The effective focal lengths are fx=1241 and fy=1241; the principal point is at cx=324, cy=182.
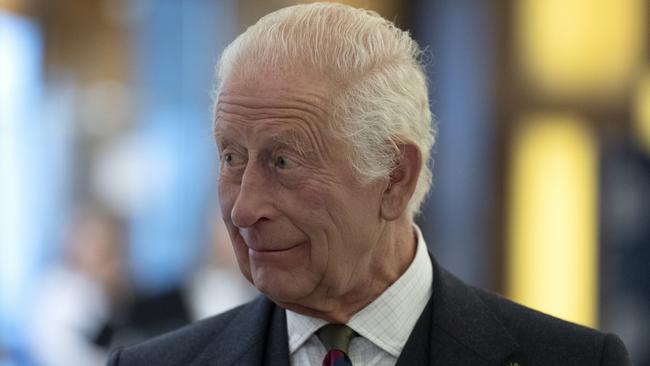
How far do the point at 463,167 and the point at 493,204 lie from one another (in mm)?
330

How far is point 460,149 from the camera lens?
8664 millimetres

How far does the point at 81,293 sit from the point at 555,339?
5825 millimetres

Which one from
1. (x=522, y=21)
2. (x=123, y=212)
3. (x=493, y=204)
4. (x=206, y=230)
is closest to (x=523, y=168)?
(x=493, y=204)

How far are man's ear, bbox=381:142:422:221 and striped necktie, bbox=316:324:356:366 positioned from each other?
267 mm

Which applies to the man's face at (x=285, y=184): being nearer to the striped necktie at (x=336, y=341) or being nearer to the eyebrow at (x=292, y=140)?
the eyebrow at (x=292, y=140)

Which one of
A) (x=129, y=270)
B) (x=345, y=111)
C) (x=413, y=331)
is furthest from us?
(x=129, y=270)

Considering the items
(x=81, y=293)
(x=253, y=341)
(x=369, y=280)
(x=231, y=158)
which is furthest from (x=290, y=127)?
(x=81, y=293)

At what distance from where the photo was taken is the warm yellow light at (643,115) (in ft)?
28.2

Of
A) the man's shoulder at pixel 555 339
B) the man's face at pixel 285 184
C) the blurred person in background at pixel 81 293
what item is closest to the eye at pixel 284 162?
the man's face at pixel 285 184

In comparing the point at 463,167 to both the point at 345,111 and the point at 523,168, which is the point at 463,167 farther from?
the point at 345,111

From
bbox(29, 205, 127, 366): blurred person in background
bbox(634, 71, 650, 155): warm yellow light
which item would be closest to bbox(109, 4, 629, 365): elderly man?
bbox(29, 205, 127, 366): blurred person in background

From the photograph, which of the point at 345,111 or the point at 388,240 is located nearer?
the point at 345,111

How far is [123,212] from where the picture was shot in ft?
28.0

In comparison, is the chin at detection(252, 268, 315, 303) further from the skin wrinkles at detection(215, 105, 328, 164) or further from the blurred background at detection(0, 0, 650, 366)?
the blurred background at detection(0, 0, 650, 366)
